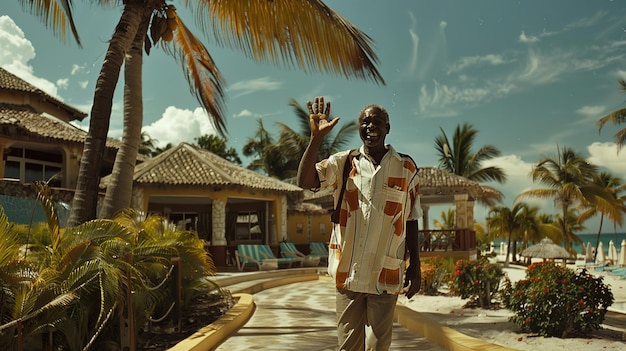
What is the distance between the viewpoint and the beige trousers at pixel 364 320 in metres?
2.90

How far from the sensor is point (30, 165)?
71.6ft

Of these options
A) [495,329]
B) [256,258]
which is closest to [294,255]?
[256,258]

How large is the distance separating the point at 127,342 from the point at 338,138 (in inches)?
1100

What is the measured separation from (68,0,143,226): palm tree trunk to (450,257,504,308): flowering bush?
5.73 meters

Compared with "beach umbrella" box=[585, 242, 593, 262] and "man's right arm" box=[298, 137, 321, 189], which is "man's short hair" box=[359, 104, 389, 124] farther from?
"beach umbrella" box=[585, 242, 593, 262]

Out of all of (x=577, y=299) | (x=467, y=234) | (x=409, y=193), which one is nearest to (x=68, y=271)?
(x=409, y=193)

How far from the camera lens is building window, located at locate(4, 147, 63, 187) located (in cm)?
2109

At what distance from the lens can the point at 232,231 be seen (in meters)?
25.8

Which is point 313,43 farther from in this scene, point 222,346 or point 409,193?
point 409,193

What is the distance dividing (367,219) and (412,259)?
0.45 meters

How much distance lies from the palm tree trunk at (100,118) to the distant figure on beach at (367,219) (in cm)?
498

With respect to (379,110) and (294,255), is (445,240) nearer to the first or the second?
(294,255)

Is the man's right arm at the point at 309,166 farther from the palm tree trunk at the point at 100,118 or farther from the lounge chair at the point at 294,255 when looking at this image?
the lounge chair at the point at 294,255

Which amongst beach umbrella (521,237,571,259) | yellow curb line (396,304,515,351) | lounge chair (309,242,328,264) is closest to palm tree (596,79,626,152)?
beach umbrella (521,237,571,259)
